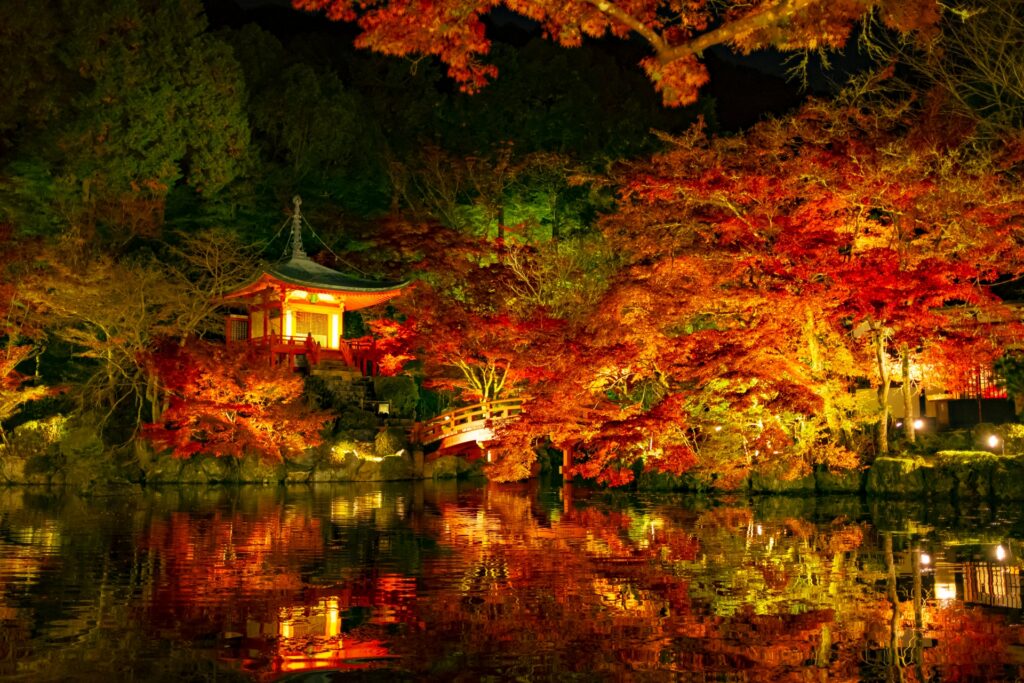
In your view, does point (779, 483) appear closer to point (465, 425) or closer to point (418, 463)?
point (465, 425)

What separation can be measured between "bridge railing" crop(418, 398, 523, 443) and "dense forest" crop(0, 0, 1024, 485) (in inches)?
31.0

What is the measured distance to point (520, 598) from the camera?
25.3ft

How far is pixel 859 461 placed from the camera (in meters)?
17.6

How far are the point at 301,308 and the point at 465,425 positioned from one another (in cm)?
649

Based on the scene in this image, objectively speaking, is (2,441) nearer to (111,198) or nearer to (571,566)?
(111,198)

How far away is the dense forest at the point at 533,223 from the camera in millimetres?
15578

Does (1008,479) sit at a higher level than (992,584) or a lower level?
higher

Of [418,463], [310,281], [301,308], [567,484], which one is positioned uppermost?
[310,281]

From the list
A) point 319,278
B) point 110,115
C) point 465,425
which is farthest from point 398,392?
point 110,115

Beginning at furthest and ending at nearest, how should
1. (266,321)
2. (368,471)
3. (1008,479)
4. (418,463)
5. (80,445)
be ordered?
(266,321) → (418,463) → (368,471) → (80,445) → (1008,479)

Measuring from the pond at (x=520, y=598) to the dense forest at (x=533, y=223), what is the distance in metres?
3.41

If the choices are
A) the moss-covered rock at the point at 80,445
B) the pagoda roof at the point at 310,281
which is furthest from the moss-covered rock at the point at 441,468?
the moss-covered rock at the point at 80,445

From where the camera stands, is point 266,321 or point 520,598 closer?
point 520,598

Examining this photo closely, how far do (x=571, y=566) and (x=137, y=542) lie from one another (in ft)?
17.5
